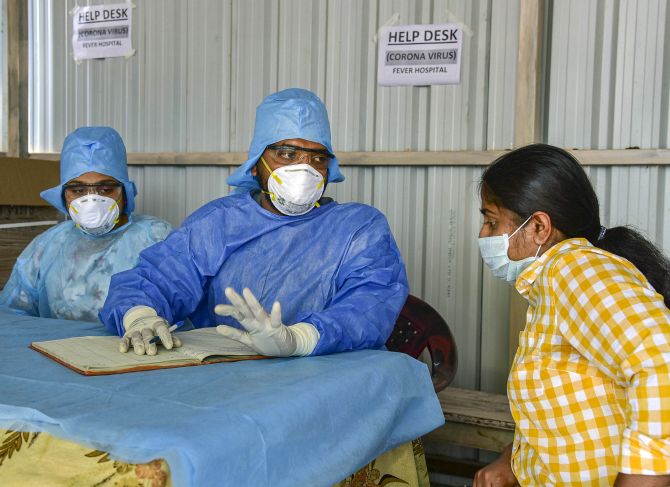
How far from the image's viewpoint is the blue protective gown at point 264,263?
195cm

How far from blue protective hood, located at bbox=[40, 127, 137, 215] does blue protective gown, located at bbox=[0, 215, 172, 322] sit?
143 millimetres

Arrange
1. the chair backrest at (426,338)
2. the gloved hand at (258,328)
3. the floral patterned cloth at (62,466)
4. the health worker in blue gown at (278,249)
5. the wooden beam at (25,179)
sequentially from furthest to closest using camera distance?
the wooden beam at (25,179), the chair backrest at (426,338), the health worker in blue gown at (278,249), the gloved hand at (258,328), the floral patterned cloth at (62,466)

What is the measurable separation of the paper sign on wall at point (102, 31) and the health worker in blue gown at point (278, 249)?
2.00 m

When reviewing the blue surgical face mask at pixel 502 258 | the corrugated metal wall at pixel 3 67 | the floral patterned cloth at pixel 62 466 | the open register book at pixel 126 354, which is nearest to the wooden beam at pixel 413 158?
the corrugated metal wall at pixel 3 67

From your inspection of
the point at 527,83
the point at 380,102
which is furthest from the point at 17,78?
the point at 527,83

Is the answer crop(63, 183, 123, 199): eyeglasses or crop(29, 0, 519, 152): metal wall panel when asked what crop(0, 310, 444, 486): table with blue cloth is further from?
crop(29, 0, 519, 152): metal wall panel

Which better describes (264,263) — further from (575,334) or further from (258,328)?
(575,334)

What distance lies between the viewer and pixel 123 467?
97 centimetres

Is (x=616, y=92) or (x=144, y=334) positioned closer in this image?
(x=144, y=334)

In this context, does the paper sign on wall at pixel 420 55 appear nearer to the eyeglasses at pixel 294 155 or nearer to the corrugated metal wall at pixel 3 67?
the eyeglasses at pixel 294 155

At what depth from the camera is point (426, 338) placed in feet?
8.43

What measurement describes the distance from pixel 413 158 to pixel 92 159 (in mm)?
1370

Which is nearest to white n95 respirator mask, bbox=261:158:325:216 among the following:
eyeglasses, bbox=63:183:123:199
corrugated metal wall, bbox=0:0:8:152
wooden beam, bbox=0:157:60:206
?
eyeglasses, bbox=63:183:123:199

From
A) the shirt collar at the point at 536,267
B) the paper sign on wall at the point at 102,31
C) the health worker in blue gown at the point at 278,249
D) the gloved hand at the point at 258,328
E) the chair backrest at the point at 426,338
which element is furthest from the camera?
the paper sign on wall at the point at 102,31
